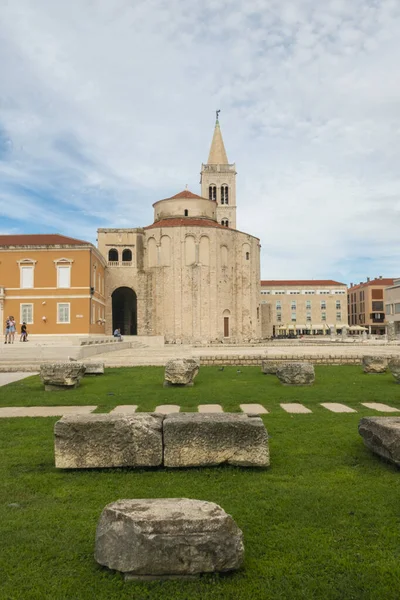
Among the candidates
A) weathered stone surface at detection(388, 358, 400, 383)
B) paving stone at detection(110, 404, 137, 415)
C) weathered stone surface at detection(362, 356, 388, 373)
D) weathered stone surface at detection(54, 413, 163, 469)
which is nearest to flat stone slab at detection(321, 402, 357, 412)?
paving stone at detection(110, 404, 137, 415)

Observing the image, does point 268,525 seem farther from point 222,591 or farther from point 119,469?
point 119,469

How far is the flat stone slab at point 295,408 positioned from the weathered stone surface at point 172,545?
5058 millimetres

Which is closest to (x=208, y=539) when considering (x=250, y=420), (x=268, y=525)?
(x=268, y=525)

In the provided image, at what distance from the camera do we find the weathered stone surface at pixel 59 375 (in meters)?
11.0

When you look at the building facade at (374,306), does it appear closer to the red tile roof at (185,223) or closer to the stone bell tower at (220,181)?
the stone bell tower at (220,181)

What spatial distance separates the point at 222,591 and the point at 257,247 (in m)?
57.3

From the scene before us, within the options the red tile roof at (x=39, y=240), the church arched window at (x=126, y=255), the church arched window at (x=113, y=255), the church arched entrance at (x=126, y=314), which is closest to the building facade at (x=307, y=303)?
the church arched entrance at (x=126, y=314)

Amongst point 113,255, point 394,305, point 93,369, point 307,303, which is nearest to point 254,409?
point 93,369

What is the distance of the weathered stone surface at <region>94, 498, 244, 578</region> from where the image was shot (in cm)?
284

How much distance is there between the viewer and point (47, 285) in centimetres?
3769

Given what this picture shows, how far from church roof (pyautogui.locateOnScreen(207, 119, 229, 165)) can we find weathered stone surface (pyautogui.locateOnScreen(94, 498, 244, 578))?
75.5 metres

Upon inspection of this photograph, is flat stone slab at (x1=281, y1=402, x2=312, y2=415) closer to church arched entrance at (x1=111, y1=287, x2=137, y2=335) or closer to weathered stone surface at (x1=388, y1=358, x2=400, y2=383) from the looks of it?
weathered stone surface at (x1=388, y1=358, x2=400, y2=383)

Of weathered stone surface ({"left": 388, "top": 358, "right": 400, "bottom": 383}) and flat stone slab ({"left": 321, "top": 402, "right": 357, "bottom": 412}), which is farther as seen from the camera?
weathered stone surface ({"left": 388, "top": 358, "right": 400, "bottom": 383})

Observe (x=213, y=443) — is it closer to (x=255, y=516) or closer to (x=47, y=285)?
(x=255, y=516)
